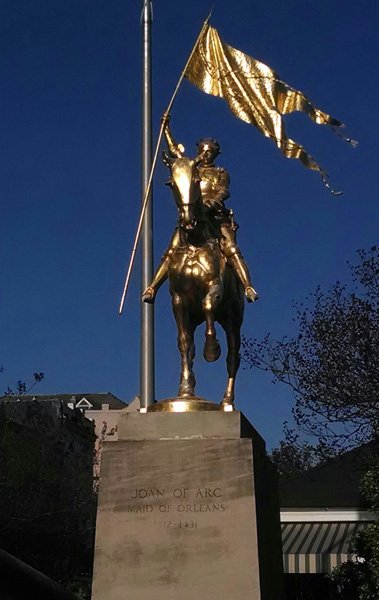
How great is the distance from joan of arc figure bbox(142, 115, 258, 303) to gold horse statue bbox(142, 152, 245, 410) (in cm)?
6

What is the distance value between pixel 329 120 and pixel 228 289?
3012 mm

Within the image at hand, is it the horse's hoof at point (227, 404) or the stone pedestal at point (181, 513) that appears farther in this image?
the horse's hoof at point (227, 404)

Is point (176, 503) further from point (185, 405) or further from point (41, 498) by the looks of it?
point (41, 498)

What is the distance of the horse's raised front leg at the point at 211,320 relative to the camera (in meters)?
8.48

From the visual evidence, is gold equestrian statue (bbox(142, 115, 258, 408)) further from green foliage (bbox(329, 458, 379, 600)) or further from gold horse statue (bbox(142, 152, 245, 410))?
green foliage (bbox(329, 458, 379, 600))

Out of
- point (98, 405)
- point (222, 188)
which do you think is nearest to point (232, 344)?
point (222, 188)

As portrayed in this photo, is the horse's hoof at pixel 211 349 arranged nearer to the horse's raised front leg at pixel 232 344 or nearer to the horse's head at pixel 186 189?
the horse's raised front leg at pixel 232 344

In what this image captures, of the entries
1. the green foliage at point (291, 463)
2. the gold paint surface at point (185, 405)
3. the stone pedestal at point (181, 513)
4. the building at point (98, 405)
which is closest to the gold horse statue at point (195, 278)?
the gold paint surface at point (185, 405)

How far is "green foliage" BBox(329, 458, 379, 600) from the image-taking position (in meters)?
13.3

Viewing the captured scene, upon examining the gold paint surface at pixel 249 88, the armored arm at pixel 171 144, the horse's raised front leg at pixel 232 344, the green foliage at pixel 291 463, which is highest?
the green foliage at pixel 291 463

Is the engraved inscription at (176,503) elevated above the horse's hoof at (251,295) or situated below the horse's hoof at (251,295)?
below

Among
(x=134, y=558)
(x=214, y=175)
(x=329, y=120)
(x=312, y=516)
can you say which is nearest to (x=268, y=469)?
(x=134, y=558)

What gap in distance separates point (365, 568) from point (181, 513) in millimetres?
7487

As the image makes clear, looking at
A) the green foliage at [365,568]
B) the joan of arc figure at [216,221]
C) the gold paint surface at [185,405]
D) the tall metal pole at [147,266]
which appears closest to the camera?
the gold paint surface at [185,405]
